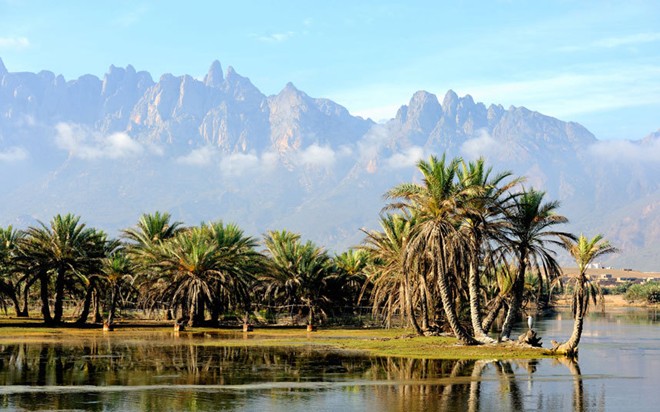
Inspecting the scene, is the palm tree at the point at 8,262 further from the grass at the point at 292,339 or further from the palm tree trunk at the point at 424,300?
the palm tree trunk at the point at 424,300

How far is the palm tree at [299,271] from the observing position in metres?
77.9

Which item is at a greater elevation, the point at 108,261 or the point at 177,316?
the point at 108,261

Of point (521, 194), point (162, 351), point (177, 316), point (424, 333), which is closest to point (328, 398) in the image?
point (162, 351)

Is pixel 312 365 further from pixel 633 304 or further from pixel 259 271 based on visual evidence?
pixel 633 304

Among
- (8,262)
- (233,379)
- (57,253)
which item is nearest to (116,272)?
(57,253)

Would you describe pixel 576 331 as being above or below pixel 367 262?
below

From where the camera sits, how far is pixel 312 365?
38.3m

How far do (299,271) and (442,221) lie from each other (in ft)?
109

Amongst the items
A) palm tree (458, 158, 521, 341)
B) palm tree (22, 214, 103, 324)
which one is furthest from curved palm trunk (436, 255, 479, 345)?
palm tree (22, 214, 103, 324)

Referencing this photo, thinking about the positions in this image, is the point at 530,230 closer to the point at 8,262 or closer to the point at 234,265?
the point at 234,265

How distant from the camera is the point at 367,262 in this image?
81875 mm

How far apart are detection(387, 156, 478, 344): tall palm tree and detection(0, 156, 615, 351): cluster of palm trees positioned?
0.07m

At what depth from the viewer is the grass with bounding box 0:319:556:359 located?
43781mm

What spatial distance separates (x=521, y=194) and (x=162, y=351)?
21.7 m
